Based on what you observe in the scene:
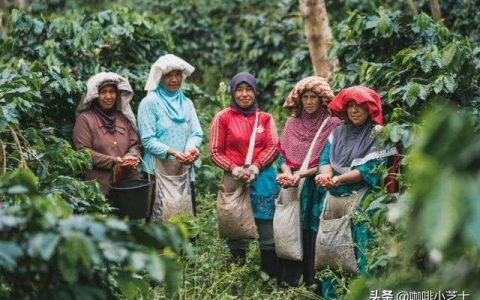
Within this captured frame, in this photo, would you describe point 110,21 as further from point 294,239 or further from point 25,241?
point 25,241

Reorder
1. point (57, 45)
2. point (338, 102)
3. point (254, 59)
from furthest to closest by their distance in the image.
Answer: point (254, 59), point (57, 45), point (338, 102)

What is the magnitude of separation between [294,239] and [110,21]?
124 inches

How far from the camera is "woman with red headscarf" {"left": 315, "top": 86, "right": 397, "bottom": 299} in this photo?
4.68 m

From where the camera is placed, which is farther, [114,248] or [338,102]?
[338,102]

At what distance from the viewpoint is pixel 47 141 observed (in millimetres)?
5180

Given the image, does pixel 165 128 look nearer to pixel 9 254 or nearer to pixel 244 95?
pixel 244 95

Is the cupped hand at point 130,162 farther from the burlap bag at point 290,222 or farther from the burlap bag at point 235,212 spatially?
the burlap bag at point 290,222

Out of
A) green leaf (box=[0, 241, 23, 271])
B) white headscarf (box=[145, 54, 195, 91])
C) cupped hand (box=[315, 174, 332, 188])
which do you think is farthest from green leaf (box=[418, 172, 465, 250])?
white headscarf (box=[145, 54, 195, 91])

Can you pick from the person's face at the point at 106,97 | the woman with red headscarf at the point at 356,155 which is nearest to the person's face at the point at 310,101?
the woman with red headscarf at the point at 356,155

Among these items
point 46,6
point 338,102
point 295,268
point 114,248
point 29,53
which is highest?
point 46,6

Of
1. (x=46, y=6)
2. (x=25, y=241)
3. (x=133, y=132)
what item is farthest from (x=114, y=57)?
(x=46, y=6)

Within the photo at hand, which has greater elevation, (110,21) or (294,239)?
(110,21)

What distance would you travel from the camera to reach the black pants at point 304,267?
5309 mm

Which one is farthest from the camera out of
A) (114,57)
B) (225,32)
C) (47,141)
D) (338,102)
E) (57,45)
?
(225,32)
